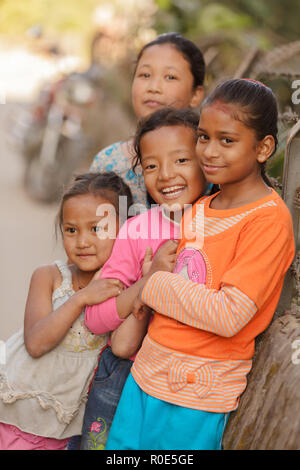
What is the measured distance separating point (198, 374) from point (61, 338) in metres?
0.58

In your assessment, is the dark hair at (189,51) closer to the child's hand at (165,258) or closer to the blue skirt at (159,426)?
the child's hand at (165,258)

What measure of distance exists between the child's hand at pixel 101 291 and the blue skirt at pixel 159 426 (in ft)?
0.96

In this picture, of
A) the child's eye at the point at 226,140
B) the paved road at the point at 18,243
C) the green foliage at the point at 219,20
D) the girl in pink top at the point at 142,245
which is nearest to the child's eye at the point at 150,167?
the girl in pink top at the point at 142,245

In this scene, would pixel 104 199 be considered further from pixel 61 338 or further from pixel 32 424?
pixel 32 424

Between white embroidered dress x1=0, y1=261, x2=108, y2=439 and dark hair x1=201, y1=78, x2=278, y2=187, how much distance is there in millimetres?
909

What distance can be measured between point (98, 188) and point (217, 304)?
79 centimetres

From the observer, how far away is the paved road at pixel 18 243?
4221 millimetres

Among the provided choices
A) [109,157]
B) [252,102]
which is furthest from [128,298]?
Answer: [109,157]

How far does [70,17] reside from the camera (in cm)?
1047

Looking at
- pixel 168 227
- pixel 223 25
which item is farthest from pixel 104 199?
pixel 223 25

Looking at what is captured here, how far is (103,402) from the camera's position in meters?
1.85

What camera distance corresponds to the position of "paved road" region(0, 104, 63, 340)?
13.8 feet

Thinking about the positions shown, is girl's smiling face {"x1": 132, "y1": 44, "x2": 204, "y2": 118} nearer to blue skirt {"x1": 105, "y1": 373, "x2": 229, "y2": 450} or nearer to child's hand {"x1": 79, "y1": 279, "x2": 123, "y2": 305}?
child's hand {"x1": 79, "y1": 279, "x2": 123, "y2": 305}

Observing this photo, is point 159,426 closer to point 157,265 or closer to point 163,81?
point 157,265
